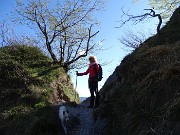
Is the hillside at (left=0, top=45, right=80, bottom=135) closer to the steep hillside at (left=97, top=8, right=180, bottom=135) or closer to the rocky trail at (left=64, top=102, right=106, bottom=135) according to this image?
the rocky trail at (left=64, top=102, right=106, bottom=135)

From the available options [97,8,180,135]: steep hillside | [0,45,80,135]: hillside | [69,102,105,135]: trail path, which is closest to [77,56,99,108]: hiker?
[69,102,105,135]: trail path

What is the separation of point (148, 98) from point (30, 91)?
9.41m

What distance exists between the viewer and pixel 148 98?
743cm

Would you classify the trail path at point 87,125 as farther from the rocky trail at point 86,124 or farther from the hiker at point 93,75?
the hiker at point 93,75

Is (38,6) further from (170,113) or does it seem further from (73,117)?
(170,113)

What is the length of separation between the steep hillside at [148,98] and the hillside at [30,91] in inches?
97.0

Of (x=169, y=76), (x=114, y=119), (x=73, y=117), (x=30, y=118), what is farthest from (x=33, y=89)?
(x=169, y=76)

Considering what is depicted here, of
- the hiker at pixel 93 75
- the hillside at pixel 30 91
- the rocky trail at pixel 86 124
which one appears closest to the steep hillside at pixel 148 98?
the rocky trail at pixel 86 124

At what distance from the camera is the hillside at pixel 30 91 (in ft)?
40.0

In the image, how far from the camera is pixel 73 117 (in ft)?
40.5

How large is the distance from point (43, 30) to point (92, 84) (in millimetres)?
13644

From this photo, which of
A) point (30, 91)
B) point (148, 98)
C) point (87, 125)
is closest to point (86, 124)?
point (87, 125)

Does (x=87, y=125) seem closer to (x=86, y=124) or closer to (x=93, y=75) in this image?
(x=86, y=124)

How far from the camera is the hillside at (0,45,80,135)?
40.0 feet
